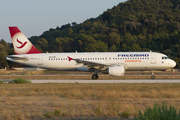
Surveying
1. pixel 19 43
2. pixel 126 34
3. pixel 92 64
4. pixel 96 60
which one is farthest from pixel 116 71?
pixel 126 34

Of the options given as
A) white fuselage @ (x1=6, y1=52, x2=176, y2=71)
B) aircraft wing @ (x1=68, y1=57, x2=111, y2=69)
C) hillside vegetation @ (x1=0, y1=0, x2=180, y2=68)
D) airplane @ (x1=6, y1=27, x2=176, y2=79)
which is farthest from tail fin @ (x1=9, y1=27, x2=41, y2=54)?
hillside vegetation @ (x1=0, y1=0, x2=180, y2=68)

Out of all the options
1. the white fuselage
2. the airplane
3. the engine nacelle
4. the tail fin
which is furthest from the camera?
the tail fin

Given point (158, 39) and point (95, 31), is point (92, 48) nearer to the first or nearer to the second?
point (158, 39)

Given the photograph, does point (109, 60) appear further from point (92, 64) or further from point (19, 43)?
point (19, 43)

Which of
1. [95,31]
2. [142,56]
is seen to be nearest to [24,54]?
[142,56]

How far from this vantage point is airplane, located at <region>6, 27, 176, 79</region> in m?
31.6

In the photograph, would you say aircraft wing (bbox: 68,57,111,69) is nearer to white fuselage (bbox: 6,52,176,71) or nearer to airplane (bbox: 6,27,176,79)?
airplane (bbox: 6,27,176,79)

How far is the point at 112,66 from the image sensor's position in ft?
104

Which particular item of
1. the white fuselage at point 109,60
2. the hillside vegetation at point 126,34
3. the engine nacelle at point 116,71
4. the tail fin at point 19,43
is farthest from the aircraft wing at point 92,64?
the hillside vegetation at point 126,34

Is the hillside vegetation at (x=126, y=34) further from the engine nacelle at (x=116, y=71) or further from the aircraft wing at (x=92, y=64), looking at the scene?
the engine nacelle at (x=116, y=71)

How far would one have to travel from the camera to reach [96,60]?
3291 centimetres

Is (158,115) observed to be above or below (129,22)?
below

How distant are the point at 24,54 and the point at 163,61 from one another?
19.0m

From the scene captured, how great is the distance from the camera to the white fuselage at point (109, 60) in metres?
32.1
